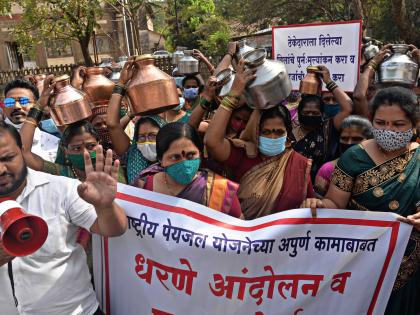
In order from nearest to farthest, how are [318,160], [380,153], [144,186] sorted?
[380,153] → [144,186] → [318,160]

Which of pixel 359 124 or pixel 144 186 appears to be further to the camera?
pixel 359 124


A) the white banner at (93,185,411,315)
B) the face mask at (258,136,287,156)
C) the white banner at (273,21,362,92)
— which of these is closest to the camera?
the white banner at (93,185,411,315)

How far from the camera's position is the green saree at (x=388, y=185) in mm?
2121

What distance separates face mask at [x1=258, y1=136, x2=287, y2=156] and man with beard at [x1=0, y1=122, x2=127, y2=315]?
1.05 metres

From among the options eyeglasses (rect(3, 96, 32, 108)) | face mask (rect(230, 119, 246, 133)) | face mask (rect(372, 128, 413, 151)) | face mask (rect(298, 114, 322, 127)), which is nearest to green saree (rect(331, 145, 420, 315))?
face mask (rect(372, 128, 413, 151))

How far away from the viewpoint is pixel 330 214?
86.7 inches

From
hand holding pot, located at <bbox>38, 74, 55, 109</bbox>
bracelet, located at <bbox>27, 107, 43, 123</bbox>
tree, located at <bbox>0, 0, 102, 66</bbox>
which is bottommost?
bracelet, located at <bbox>27, 107, 43, 123</bbox>

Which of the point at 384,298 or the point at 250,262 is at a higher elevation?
the point at 250,262

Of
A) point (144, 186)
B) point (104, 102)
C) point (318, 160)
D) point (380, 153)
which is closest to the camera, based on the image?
point (380, 153)

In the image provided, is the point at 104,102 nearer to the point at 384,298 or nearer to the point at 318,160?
the point at 318,160

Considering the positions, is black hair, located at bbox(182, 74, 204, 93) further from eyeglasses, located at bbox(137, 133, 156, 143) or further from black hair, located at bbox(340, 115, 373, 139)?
black hair, located at bbox(340, 115, 373, 139)

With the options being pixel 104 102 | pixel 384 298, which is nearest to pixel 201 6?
pixel 104 102

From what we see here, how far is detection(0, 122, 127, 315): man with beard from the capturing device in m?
1.68

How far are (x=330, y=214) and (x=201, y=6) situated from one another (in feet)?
94.5
